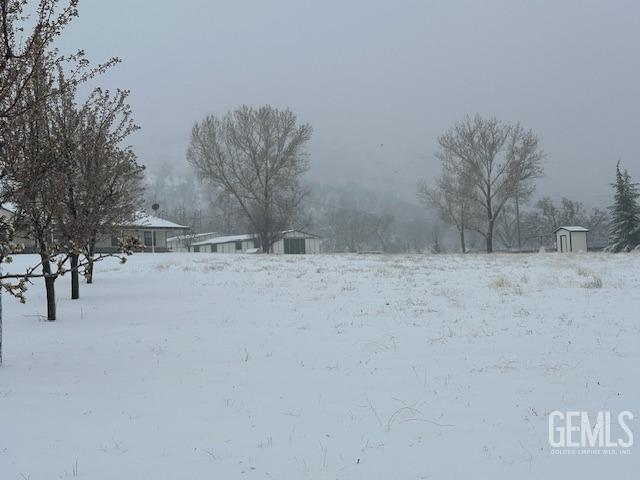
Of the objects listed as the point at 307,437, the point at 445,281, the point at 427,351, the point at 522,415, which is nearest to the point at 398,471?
the point at 307,437

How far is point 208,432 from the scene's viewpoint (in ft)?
13.4

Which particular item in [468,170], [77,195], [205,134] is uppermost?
[205,134]

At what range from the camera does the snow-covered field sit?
3549 millimetres

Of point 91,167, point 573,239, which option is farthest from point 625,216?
point 91,167

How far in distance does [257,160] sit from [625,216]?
35.3 m

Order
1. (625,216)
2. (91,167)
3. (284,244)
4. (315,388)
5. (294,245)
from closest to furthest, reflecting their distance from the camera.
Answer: (315,388) → (91,167) → (625,216) → (284,244) → (294,245)

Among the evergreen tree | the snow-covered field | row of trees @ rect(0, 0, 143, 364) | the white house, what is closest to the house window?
the white house

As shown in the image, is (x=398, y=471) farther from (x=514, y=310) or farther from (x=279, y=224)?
(x=279, y=224)

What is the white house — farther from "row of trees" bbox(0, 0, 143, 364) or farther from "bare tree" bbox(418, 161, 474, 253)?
"row of trees" bbox(0, 0, 143, 364)

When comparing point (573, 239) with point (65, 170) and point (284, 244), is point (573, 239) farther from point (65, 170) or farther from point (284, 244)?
point (65, 170)

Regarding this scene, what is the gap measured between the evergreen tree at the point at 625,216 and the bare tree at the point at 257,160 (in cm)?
3006

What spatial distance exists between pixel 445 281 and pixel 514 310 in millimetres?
5573

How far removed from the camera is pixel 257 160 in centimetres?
4847

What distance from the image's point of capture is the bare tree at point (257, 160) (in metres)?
47.9
